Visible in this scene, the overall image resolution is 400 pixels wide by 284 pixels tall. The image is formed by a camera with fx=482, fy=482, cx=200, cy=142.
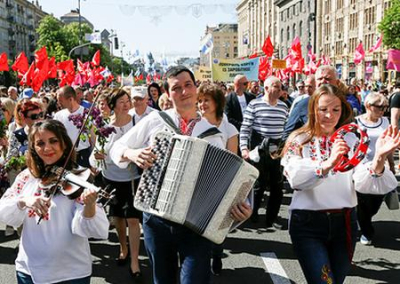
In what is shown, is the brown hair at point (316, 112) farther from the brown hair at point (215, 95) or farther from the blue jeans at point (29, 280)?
the brown hair at point (215, 95)

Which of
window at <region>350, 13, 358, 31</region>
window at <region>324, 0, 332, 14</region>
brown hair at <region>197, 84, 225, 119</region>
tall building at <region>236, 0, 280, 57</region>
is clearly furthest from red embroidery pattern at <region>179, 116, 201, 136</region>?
tall building at <region>236, 0, 280, 57</region>

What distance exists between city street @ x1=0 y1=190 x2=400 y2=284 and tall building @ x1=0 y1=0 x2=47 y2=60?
107 meters

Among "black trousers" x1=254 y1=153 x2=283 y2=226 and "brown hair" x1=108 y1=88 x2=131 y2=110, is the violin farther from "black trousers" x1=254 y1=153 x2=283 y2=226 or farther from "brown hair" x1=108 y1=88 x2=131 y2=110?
"black trousers" x1=254 y1=153 x2=283 y2=226

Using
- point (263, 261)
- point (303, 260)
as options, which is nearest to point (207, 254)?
point (303, 260)

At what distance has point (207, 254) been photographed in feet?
9.91

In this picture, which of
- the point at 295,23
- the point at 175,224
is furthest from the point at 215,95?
the point at 295,23

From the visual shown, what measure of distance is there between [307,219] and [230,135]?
1.88 meters

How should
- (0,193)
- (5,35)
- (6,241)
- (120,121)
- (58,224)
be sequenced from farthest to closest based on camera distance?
(5,35) → (6,241) → (0,193) → (120,121) → (58,224)

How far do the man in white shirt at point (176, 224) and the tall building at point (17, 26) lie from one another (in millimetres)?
109621

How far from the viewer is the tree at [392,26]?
34.8 meters

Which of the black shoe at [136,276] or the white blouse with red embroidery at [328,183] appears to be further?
the black shoe at [136,276]

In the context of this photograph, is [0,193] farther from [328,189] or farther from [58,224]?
[328,189]

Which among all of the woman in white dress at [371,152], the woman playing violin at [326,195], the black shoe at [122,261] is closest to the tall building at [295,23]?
the woman in white dress at [371,152]

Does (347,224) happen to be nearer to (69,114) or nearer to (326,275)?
(326,275)
